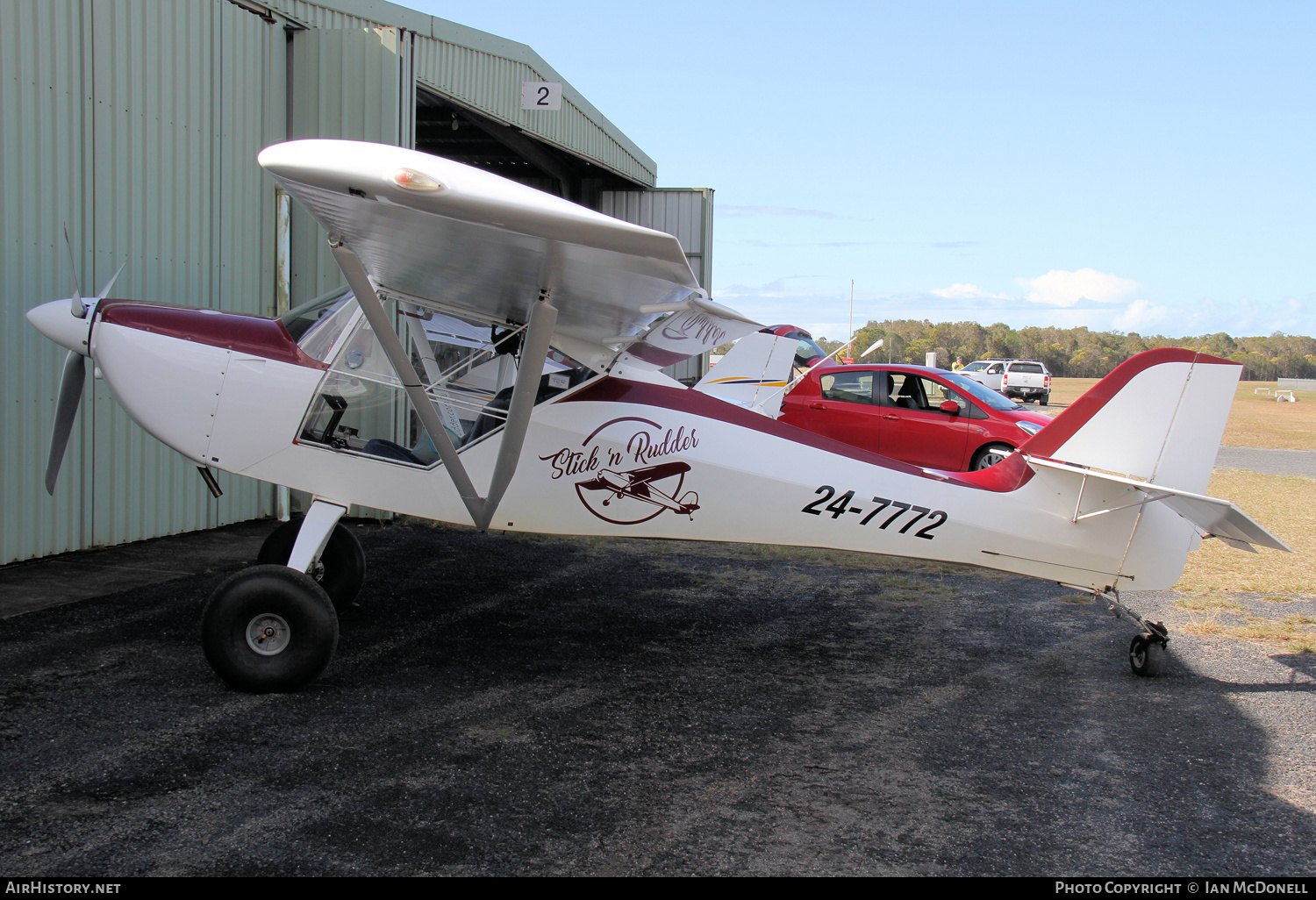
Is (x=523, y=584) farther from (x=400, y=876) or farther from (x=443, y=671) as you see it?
(x=400, y=876)

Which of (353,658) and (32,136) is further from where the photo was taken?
(32,136)

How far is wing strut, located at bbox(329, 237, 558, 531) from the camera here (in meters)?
4.21

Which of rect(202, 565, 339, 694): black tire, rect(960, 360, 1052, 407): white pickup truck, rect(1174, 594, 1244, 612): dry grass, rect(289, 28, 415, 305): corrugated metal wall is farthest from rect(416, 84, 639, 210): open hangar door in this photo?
rect(960, 360, 1052, 407): white pickup truck

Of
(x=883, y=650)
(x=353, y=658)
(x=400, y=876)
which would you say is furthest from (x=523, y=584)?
(x=400, y=876)

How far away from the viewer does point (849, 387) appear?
44.4 feet

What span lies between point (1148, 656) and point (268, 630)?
4968mm

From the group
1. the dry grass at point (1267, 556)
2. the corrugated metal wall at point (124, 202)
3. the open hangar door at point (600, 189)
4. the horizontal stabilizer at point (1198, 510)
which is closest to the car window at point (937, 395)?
the dry grass at point (1267, 556)

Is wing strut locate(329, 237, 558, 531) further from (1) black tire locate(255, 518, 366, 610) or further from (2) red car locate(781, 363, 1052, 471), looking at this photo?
(2) red car locate(781, 363, 1052, 471)

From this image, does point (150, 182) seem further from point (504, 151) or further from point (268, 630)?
point (504, 151)

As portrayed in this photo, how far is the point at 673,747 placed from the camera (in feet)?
13.6

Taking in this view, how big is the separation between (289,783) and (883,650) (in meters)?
3.73

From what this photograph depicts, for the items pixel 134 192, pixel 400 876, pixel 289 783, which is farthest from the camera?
pixel 134 192

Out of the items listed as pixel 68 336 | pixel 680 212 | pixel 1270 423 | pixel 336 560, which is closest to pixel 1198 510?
pixel 336 560

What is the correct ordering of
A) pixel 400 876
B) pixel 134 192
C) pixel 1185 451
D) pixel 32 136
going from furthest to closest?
1. pixel 134 192
2. pixel 32 136
3. pixel 1185 451
4. pixel 400 876
